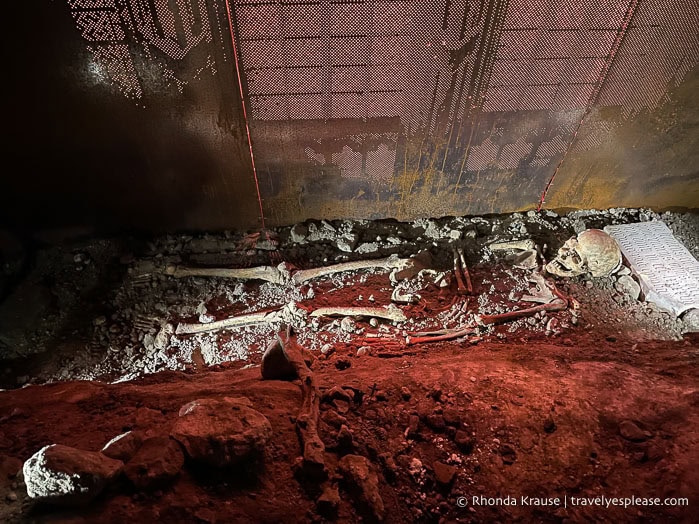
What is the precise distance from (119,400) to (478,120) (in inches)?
127

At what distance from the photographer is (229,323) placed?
368 centimetres

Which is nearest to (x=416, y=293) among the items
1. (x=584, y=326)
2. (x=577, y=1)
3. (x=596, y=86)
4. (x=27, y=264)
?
(x=584, y=326)

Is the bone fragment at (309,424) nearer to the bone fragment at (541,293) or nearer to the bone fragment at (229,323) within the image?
the bone fragment at (229,323)

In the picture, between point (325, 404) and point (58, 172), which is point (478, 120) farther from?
point (58, 172)

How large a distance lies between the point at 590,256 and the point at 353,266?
2.00m

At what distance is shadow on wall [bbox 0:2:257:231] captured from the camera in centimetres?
306

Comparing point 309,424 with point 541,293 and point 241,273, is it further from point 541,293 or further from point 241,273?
point 541,293

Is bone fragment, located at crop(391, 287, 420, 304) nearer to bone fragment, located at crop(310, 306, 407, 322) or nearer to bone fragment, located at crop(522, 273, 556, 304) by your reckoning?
bone fragment, located at crop(310, 306, 407, 322)

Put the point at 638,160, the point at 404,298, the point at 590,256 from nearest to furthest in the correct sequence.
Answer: the point at 590,256, the point at 404,298, the point at 638,160

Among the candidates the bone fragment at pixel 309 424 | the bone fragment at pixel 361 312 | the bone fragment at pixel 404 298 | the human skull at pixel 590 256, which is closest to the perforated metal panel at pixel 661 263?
the human skull at pixel 590 256

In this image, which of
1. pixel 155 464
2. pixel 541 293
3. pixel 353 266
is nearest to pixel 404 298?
pixel 353 266

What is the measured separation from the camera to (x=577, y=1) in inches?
120

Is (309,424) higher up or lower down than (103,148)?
lower down

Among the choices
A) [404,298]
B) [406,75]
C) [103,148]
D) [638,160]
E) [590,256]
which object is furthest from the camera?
[638,160]
